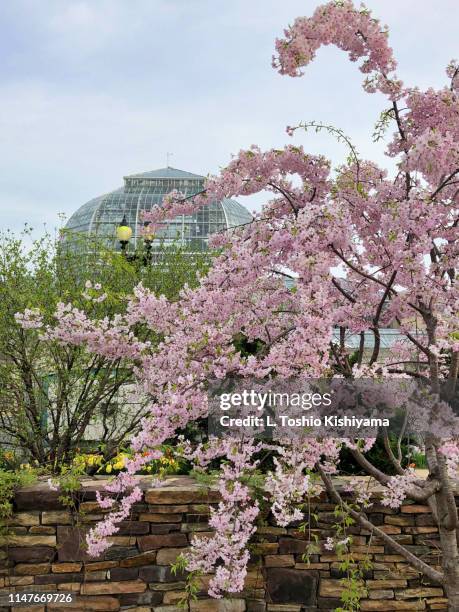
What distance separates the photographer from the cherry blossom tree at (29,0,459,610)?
11.2 feet

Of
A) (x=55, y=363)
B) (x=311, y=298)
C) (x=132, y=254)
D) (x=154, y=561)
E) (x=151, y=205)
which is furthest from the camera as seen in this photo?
(x=151, y=205)

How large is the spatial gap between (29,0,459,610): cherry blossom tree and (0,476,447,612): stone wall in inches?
12.6

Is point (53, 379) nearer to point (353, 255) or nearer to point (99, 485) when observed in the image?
point (99, 485)

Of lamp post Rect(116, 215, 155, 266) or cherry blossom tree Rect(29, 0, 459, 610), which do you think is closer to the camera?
cherry blossom tree Rect(29, 0, 459, 610)

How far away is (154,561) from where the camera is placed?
468 cm

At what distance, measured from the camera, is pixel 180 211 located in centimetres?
466

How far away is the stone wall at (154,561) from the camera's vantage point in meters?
4.64

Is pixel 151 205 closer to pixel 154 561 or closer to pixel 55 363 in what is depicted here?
Answer: pixel 55 363

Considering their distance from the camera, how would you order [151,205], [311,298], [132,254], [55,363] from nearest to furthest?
1. [311,298]
2. [55,363]
3. [132,254]
4. [151,205]

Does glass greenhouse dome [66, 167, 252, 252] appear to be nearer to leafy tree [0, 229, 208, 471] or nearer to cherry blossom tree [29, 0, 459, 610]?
leafy tree [0, 229, 208, 471]

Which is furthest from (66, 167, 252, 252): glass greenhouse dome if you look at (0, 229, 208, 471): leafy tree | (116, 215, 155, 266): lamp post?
(0, 229, 208, 471): leafy tree

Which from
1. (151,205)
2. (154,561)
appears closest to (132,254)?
(154,561)

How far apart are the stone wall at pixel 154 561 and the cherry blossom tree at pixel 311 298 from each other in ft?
1.05

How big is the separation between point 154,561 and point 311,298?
2.57 m
